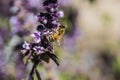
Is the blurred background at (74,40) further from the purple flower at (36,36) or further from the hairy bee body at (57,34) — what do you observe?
the purple flower at (36,36)

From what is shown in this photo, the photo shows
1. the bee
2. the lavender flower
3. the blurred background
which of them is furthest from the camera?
the blurred background

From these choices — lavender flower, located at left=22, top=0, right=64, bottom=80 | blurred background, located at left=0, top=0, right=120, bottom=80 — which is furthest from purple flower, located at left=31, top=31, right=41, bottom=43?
blurred background, located at left=0, top=0, right=120, bottom=80

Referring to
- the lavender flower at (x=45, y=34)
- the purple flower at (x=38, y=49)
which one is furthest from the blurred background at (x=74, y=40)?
the purple flower at (x=38, y=49)

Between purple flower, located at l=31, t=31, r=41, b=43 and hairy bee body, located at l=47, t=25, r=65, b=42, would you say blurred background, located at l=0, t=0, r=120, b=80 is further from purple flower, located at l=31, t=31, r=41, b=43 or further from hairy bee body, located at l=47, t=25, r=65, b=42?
purple flower, located at l=31, t=31, r=41, b=43

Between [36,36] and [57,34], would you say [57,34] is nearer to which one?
[57,34]

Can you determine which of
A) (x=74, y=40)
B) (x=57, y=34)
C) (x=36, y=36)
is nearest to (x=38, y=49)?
(x=36, y=36)

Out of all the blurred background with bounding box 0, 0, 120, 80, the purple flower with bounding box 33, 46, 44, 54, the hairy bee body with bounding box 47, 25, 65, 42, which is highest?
the hairy bee body with bounding box 47, 25, 65, 42
